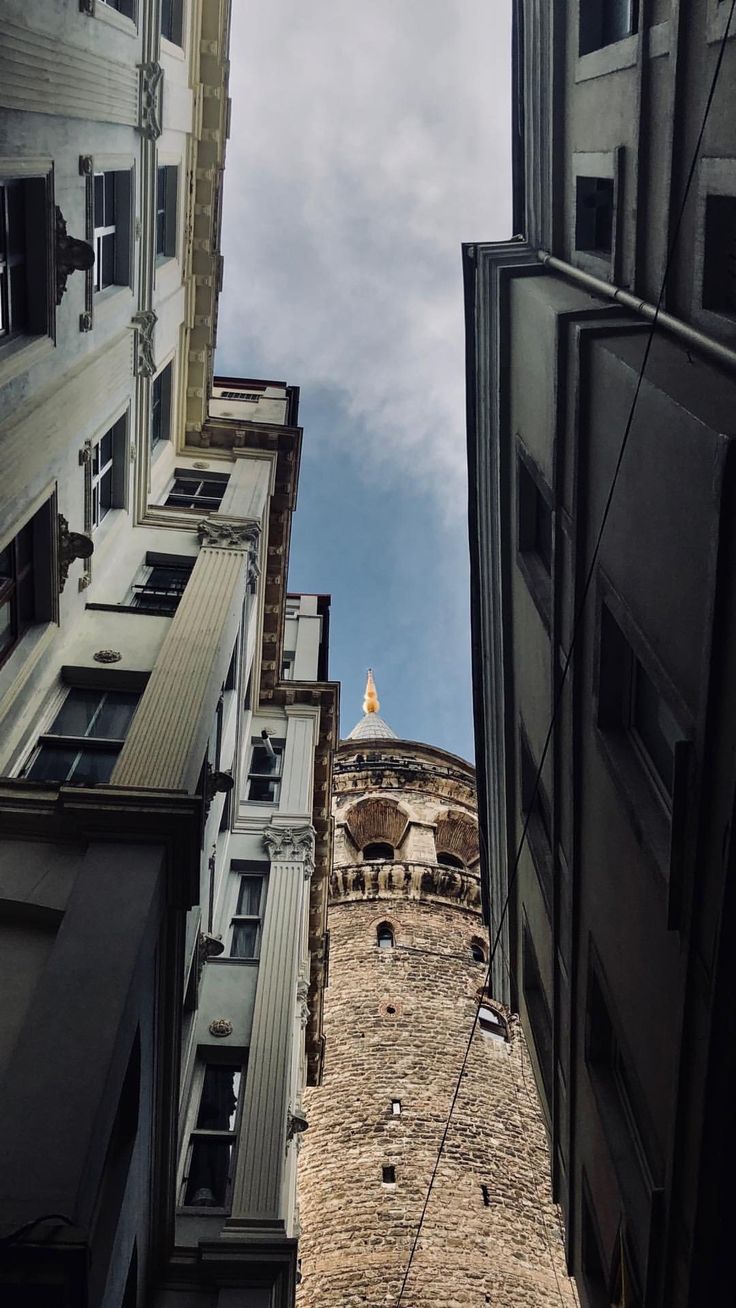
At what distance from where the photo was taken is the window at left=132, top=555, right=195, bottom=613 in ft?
48.3

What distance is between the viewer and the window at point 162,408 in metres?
18.9

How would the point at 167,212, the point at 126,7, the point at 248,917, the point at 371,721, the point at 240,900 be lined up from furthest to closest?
the point at 371,721 < the point at 167,212 < the point at 240,900 < the point at 248,917 < the point at 126,7

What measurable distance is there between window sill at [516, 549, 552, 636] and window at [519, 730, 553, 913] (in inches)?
81.2

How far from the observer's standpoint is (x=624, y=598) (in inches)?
299

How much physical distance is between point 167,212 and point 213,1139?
15.4 meters

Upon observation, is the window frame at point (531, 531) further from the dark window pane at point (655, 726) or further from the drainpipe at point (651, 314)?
the dark window pane at point (655, 726)

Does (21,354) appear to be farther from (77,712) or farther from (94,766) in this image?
(94,766)

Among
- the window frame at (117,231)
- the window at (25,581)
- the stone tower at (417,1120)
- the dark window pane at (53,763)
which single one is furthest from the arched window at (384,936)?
the window frame at (117,231)

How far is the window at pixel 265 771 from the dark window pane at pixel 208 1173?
717 cm

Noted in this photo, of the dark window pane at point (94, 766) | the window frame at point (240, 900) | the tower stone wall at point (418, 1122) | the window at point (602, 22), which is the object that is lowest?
the tower stone wall at point (418, 1122)

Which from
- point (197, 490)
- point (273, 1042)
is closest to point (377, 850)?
point (197, 490)

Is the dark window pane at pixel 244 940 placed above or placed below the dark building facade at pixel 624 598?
below

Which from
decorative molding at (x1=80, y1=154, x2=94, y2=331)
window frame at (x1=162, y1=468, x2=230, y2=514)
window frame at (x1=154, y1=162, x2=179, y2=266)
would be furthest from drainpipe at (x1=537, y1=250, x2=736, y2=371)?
window frame at (x1=154, y1=162, x2=179, y2=266)

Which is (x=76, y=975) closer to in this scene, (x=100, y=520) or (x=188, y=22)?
(x=100, y=520)
